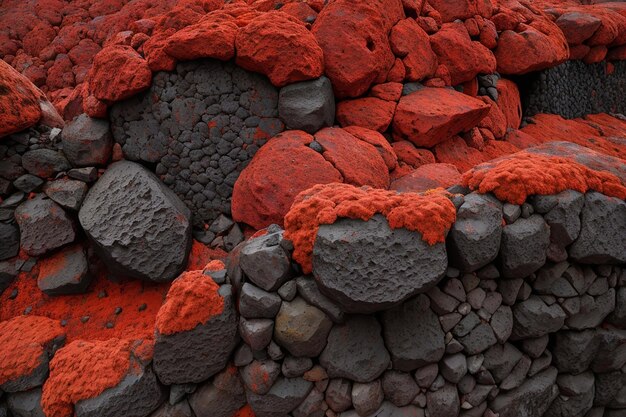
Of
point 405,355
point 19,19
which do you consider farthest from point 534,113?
point 19,19

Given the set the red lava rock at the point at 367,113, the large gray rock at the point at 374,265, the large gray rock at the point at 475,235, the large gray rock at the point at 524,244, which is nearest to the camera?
the large gray rock at the point at 374,265

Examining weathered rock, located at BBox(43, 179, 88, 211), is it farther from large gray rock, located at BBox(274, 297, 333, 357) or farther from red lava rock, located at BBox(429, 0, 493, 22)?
red lava rock, located at BBox(429, 0, 493, 22)

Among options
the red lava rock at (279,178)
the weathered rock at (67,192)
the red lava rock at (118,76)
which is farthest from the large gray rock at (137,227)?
the red lava rock at (118,76)

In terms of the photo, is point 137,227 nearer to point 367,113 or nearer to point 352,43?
point 367,113

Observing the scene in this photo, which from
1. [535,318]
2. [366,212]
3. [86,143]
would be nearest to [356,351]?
[366,212]

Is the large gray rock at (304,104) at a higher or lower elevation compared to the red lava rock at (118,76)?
lower

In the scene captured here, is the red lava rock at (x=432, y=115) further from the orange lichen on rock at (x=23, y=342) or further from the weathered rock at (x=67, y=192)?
the orange lichen on rock at (x=23, y=342)
